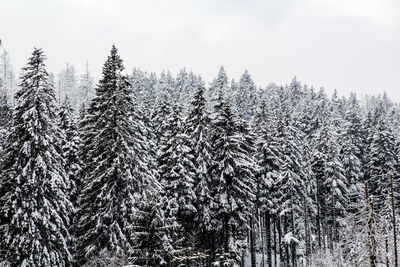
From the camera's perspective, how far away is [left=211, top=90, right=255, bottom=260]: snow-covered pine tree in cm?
2970

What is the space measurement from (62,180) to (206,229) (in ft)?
42.0

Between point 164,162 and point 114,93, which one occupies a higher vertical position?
point 114,93

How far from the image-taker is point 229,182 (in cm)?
3042

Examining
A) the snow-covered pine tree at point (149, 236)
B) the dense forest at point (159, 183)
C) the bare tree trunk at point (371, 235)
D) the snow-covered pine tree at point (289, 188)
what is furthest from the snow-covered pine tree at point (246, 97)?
the snow-covered pine tree at point (149, 236)

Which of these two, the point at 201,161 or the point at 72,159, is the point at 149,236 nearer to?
the point at 201,161

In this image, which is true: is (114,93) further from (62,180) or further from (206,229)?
(206,229)

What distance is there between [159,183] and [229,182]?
7059mm

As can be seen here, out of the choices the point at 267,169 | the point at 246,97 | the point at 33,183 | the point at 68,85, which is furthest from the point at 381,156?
the point at 68,85

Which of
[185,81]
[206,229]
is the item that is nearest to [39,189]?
[206,229]

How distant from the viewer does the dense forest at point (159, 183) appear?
791 inches

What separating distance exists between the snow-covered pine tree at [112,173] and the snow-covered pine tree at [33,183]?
178 centimetres

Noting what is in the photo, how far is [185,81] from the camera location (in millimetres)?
108625

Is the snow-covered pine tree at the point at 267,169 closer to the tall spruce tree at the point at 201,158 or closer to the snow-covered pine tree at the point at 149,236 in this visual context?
the tall spruce tree at the point at 201,158

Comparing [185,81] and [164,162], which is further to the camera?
[185,81]
